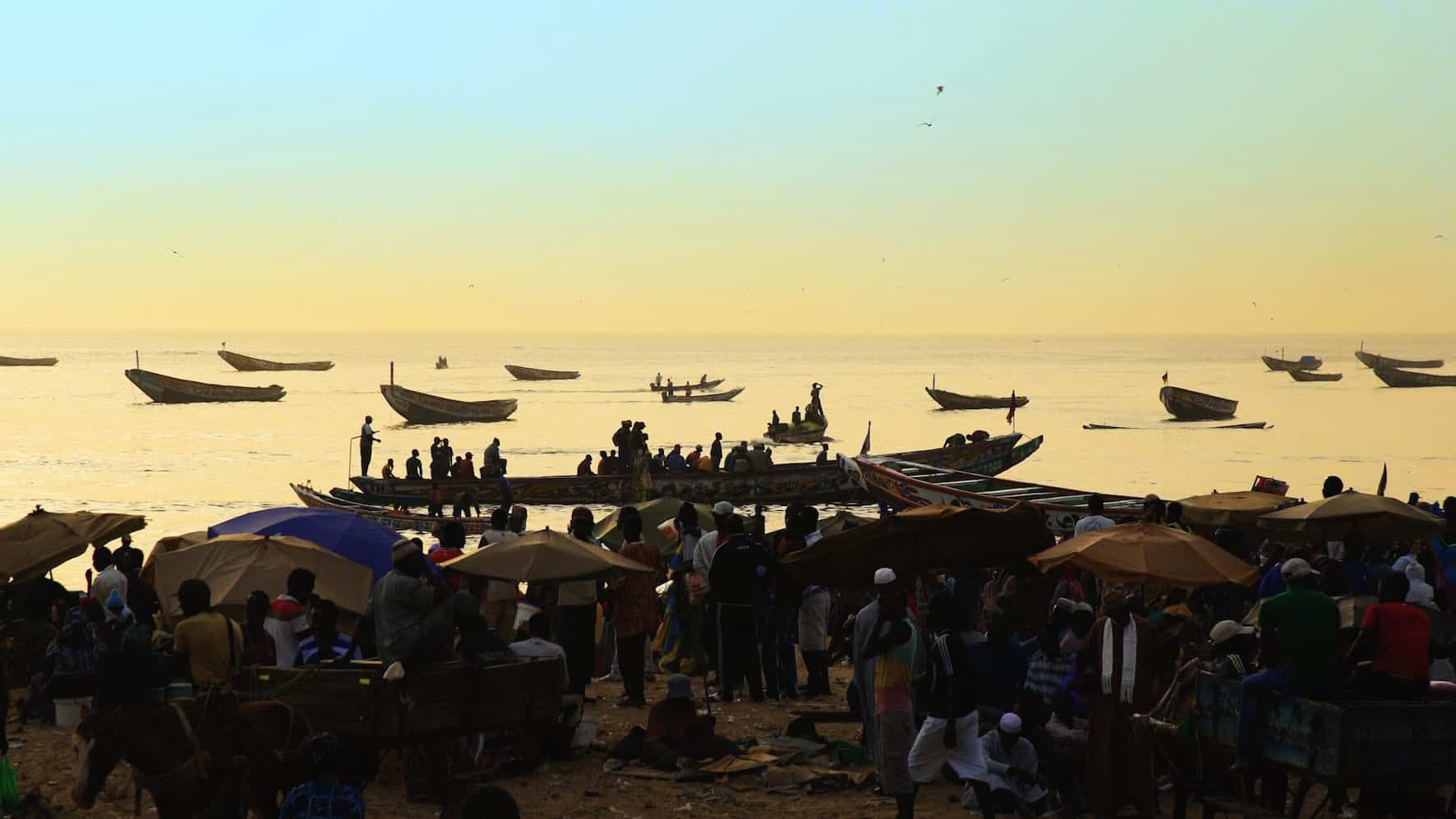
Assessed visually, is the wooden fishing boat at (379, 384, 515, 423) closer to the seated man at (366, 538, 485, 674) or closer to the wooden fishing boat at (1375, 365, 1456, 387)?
the seated man at (366, 538, 485, 674)

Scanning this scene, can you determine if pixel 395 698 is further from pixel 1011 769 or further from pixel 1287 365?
pixel 1287 365

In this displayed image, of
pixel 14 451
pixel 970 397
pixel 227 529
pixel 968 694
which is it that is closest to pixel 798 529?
pixel 968 694

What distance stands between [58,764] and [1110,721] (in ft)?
22.5

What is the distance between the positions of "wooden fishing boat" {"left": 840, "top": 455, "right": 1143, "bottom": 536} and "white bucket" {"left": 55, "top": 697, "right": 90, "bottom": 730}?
10764mm

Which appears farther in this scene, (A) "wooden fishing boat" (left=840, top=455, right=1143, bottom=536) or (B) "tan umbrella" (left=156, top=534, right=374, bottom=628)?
(A) "wooden fishing boat" (left=840, top=455, right=1143, bottom=536)

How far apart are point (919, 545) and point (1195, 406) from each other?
236 feet

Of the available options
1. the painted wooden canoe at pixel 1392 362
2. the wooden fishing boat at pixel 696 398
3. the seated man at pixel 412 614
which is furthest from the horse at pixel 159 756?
the painted wooden canoe at pixel 1392 362

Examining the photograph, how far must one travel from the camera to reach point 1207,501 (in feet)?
49.2

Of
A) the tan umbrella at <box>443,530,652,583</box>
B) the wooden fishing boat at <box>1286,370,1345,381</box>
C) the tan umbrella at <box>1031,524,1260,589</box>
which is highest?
the tan umbrella at <box>1031,524,1260,589</box>

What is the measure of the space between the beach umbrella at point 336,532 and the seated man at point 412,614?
136 inches

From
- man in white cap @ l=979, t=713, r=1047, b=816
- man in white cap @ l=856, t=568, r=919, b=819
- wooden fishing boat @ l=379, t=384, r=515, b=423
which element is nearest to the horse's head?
man in white cap @ l=856, t=568, r=919, b=819

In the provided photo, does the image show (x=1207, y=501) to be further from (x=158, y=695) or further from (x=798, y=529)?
(x=158, y=695)

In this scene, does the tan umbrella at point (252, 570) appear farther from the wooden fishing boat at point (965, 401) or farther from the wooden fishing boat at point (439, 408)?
the wooden fishing boat at point (965, 401)

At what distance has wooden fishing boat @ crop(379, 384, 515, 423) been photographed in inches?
2963
